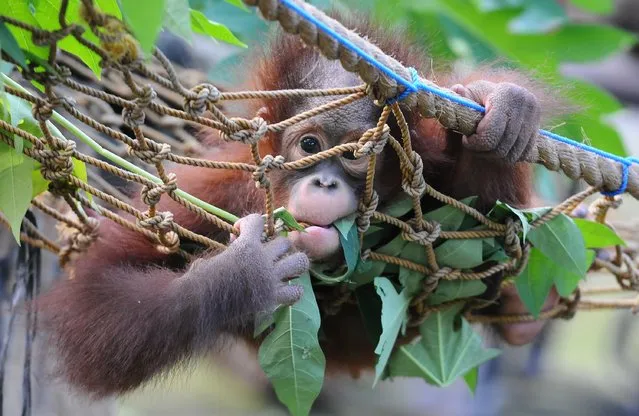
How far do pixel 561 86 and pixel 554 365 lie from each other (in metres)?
7.49

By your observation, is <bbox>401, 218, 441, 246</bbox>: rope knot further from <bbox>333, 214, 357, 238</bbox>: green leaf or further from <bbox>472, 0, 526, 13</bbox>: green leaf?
<bbox>472, 0, 526, 13</bbox>: green leaf

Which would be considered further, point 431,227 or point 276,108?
point 276,108

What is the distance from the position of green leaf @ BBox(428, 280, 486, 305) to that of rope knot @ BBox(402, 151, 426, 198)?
40 cm

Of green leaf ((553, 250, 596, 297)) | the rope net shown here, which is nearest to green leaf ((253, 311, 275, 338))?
the rope net

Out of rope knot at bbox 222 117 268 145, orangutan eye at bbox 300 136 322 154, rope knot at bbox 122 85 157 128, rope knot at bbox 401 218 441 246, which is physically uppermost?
orangutan eye at bbox 300 136 322 154

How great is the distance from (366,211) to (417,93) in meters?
0.40

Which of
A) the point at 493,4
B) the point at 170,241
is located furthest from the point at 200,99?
the point at 493,4

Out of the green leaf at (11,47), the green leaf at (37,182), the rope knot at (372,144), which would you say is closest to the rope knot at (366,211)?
the rope knot at (372,144)

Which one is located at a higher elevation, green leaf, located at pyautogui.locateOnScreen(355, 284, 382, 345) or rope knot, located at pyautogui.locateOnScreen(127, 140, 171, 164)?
rope knot, located at pyautogui.locateOnScreen(127, 140, 171, 164)

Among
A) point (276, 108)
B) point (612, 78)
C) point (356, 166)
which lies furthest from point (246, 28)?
point (612, 78)

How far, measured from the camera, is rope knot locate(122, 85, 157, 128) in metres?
1.79

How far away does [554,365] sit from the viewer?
9641 mm

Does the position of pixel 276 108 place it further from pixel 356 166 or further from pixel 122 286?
pixel 122 286

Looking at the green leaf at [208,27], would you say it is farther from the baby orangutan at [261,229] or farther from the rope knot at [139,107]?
the baby orangutan at [261,229]
